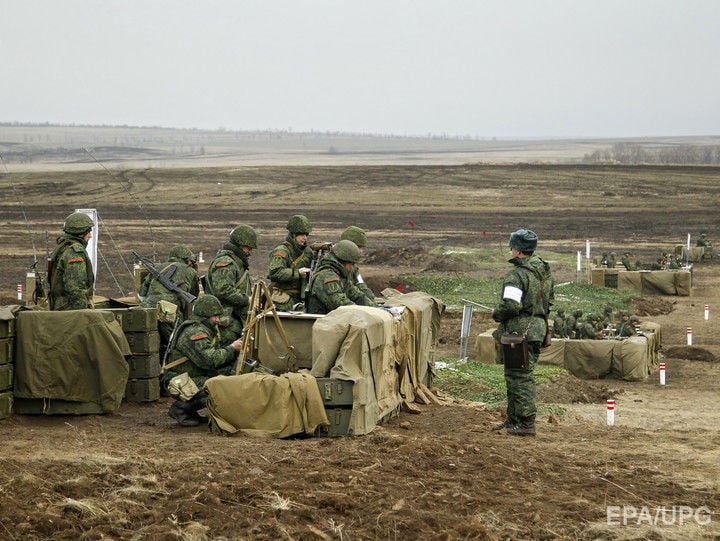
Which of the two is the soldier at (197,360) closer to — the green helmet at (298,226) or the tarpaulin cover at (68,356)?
the tarpaulin cover at (68,356)

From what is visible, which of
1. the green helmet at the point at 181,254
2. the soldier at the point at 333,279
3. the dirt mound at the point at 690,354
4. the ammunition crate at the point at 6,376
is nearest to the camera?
Result: the ammunition crate at the point at 6,376

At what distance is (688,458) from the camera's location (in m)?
11.4

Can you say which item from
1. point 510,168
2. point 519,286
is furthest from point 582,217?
point 519,286

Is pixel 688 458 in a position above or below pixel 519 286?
below

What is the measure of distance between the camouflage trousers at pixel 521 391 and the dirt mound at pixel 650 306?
14.7 metres

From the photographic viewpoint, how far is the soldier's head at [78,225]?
42.9ft

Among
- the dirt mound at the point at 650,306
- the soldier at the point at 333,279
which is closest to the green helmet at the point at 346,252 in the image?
the soldier at the point at 333,279

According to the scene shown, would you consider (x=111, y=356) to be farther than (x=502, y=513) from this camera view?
Yes

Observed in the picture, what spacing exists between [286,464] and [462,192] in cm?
5168

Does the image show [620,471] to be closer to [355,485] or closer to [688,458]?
[688,458]

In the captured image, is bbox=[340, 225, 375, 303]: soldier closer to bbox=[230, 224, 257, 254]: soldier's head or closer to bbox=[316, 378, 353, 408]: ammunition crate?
bbox=[230, 224, 257, 254]: soldier's head

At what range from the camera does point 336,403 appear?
1126 centimetres

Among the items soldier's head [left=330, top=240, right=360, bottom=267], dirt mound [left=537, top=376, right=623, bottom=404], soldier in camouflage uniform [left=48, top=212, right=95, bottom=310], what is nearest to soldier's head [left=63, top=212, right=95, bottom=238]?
soldier in camouflage uniform [left=48, top=212, right=95, bottom=310]

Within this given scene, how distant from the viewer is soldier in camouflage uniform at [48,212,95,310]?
13.0 m
